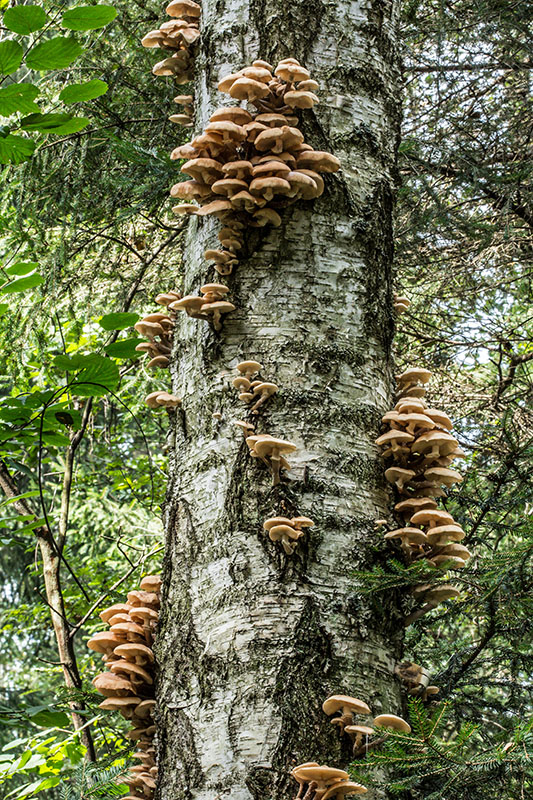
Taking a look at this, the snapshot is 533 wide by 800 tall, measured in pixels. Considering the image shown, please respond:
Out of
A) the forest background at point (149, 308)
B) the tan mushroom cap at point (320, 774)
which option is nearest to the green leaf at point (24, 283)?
the forest background at point (149, 308)

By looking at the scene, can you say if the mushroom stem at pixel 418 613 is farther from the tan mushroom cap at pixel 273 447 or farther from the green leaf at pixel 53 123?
the green leaf at pixel 53 123

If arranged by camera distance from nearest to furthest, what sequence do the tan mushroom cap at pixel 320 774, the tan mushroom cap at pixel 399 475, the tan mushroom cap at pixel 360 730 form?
the tan mushroom cap at pixel 320 774
the tan mushroom cap at pixel 360 730
the tan mushroom cap at pixel 399 475

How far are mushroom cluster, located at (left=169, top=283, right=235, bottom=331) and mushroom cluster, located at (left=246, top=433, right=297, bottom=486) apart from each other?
0.44 metres

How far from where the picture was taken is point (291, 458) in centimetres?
212

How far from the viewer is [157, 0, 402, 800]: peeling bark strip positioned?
187 cm

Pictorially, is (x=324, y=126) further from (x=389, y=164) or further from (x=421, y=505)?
(x=421, y=505)

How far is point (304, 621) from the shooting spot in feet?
6.33

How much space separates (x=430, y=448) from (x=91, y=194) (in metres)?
3.47

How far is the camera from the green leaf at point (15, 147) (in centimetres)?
200

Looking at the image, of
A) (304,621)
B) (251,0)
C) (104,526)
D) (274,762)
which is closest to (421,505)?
(304,621)

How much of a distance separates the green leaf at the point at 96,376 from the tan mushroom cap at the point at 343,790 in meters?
1.27

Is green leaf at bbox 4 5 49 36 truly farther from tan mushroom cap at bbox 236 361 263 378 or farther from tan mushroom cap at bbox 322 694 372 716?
tan mushroom cap at bbox 322 694 372 716

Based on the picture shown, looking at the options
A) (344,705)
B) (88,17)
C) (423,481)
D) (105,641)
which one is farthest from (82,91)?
(344,705)

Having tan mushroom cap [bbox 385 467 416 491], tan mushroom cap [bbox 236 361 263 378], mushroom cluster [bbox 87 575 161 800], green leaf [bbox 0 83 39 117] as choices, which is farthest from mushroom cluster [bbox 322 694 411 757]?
green leaf [bbox 0 83 39 117]
